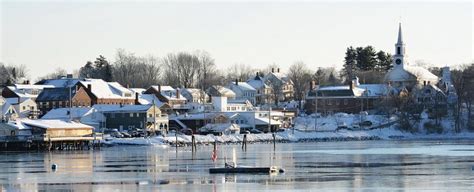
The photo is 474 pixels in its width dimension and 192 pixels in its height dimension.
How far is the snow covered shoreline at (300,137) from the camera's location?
12119 centimetres

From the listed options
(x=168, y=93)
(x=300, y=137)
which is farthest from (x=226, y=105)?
(x=300, y=137)

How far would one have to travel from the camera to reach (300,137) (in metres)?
140

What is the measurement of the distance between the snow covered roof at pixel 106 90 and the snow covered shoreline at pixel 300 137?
2750 cm

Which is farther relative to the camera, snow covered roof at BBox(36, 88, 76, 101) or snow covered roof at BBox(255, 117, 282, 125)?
snow covered roof at BBox(255, 117, 282, 125)

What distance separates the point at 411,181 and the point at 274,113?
330 ft

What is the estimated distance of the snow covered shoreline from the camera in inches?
4771

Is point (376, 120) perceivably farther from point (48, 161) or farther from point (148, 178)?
point (148, 178)

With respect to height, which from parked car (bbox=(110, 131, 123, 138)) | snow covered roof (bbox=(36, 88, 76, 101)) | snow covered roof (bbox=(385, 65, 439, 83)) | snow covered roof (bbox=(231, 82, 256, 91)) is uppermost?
snow covered roof (bbox=(385, 65, 439, 83))

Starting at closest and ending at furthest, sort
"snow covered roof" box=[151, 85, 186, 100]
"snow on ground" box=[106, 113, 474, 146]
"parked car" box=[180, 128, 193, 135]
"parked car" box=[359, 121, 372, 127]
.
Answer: "snow on ground" box=[106, 113, 474, 146] → "parked car" box=[180, 128, 193, 135] → "parked car" box=[359, 121, 372, 127] → "snow covered roof" box=[151, 85, 186, 100]

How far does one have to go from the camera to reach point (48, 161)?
8444 cm

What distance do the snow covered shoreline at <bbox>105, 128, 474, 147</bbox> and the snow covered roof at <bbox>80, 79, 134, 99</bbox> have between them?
90.2 feet

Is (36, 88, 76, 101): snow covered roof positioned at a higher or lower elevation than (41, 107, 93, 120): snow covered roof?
higher

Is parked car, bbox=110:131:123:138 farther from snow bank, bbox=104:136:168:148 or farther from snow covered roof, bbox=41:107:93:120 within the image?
snow covered roof, bbox=41:107:93:120

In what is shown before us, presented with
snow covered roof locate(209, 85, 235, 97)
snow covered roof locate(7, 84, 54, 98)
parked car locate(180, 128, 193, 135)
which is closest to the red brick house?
snow covered roof locate(209, 85, 235, 97)
